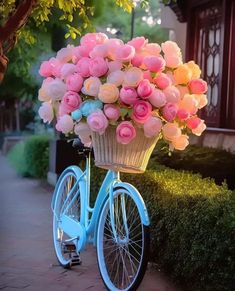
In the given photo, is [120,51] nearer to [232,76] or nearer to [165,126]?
[165,126]

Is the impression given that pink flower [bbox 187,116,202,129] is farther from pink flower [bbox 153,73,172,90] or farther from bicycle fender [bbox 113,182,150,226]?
bicycle fender [bbox 113,182,150,226]

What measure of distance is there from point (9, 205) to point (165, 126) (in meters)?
5.68

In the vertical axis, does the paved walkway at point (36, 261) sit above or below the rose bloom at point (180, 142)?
below

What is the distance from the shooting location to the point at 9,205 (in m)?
9.51

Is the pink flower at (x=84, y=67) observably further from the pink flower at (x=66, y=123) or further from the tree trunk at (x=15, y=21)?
the tree trunk at (x=15, y=21)

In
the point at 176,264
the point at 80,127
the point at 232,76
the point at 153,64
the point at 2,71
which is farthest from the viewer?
the point at 232,76

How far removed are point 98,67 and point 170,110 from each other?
0.62m

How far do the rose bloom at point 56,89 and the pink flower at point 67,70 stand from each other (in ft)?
0.24

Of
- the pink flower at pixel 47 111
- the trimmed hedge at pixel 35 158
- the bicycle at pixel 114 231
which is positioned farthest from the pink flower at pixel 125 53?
the trimmed hedge at pixel 35 158

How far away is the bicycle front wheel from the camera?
4.49m

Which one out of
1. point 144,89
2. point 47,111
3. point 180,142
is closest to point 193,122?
point 180,142

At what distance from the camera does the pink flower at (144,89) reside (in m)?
4.17

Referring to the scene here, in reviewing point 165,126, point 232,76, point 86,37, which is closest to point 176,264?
point 165,126

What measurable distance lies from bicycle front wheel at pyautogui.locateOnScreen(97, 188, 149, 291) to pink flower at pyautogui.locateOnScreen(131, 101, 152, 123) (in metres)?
0.59
